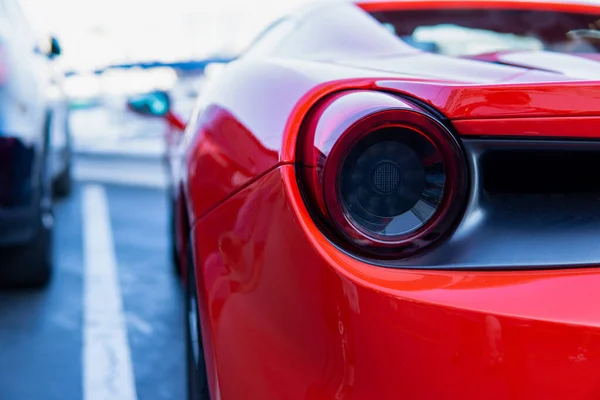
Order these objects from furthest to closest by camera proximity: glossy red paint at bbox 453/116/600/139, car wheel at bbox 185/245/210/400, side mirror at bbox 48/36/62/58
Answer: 1. side mirror at bbox 48/36/62/58
2. car wheel at bbox 185/245/210/400
3. glossy red paint at bbox 453/116/600/139

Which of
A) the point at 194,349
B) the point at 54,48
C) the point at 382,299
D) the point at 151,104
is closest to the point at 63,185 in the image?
the point at 54,48

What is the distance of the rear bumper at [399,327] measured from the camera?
1149mm

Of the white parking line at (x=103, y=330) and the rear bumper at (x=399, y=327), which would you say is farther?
the white parking line at (x=103, y=330)

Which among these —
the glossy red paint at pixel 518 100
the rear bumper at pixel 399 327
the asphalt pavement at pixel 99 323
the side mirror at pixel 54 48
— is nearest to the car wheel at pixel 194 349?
the rear bumper at pixel 399 327

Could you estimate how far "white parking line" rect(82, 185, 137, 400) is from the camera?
2.73m

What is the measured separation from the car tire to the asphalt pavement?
0.08 meters

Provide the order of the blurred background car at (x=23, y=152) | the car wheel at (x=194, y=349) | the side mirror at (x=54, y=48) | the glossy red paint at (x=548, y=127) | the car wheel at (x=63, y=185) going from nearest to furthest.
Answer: the glossy red paint at (x=548, y=127) → the car wheel at (x=194, y=349) → the blurred background car at (x=23, y=152) → the side mirror at (x=54, y=48) → the car wheel at (x=63, y=185)

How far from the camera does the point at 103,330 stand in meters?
3.38

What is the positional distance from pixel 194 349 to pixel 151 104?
1.83 meters

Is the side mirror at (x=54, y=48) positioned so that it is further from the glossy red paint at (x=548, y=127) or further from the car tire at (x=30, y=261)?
the glossy red paint at (x=548, y=127)

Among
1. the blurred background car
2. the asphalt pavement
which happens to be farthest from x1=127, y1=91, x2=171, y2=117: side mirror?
the asphalt pavement

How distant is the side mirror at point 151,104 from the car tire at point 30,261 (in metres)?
0.70

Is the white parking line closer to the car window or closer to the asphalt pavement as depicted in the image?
the asphalt pavement

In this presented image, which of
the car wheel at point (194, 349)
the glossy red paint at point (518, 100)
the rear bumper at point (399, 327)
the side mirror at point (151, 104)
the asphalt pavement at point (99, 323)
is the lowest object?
the asphalt pavement at point (99, 323)
